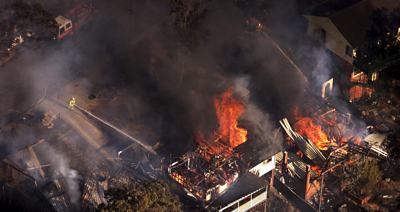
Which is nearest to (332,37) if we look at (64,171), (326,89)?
(326,89)

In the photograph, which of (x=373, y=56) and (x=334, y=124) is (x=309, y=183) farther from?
(x=373, y=56)

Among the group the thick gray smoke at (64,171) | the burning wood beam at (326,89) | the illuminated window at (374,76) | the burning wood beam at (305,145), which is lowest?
the thick gray smoke at (64,171)

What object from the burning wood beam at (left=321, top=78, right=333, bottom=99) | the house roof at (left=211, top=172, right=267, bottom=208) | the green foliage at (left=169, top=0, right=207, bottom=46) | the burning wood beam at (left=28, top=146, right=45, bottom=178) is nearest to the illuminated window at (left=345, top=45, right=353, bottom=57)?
the burning wood beam at (left=321, top=78, right=333, bottom=99)

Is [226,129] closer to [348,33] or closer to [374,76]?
[348,33]

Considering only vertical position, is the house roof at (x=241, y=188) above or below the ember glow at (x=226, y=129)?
below

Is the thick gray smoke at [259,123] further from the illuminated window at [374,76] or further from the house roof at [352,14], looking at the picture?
the illuminated window at [374,76]

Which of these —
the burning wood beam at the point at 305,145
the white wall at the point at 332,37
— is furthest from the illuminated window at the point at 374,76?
the burning wood beam at the point at 305,145

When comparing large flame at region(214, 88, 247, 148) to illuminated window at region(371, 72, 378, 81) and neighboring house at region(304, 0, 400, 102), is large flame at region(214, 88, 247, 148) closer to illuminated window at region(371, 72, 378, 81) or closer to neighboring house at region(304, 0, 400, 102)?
neighboring house at region(304, 0, 400, 102)

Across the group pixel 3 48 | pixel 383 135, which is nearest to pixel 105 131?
pixel 3 48
